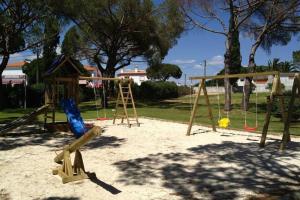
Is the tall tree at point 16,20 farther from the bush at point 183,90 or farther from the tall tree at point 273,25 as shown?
the bush at point 183,90

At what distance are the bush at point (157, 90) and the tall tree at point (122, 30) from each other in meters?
9.61

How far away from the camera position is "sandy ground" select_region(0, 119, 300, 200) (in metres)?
5.27

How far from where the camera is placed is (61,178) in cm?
598

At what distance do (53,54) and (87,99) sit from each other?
553cm

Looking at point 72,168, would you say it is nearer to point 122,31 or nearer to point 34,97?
point 122,31

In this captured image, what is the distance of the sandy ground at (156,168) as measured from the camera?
207 inches

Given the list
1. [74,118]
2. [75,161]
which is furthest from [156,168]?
[74,118]

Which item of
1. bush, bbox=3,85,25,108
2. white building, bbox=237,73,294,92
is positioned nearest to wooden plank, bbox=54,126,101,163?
white building, bbox=237,73,294,92

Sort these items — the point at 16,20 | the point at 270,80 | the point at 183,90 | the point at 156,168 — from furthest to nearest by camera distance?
the point at 183,90 → the point at 270,80 → the point at 16,20 → the point at 156,168

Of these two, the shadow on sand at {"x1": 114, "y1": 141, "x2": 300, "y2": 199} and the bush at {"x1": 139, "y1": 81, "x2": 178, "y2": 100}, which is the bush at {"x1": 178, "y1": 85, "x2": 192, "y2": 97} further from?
the shadow on sand at {"x1": 114, "y1": 141, "x2": 300, "y2": 199}

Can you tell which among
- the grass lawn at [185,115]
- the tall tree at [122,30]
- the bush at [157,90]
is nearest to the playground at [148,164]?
the grass lawn at [185,115]

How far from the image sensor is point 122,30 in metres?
26.3

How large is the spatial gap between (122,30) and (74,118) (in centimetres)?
1717

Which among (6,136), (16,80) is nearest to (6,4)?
(6,136)
